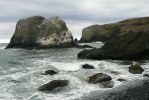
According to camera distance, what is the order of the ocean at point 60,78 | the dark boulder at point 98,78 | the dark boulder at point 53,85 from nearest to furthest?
the ocean at point 60,78 → the dark boulder at point 53,85 → the dark boulder at point 98,78

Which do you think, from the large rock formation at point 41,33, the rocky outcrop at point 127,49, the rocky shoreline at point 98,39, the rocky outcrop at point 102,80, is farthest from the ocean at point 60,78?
the large rock formation at point 41,33

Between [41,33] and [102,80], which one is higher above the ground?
[41,33]

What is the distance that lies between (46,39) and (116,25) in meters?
46.7

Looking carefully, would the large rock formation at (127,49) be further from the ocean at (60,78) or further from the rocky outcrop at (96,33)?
the rocky outcrop at (96,33)

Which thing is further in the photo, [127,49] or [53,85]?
[127,49]

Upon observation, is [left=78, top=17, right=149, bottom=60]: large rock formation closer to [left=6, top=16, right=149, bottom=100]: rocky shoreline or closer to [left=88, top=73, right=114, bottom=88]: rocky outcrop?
[left=6, top=16, right=149, bottom=100]: rocky shoreline

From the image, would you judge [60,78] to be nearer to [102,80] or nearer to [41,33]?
[102,80]


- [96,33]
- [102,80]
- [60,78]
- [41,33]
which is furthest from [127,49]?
[96,33]

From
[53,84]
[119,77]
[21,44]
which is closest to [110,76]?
[119,77]

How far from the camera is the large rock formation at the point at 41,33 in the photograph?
268ft

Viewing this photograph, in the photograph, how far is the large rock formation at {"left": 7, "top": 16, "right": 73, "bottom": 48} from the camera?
81.7m

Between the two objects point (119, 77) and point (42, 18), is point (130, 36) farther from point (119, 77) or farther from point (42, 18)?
point (42, 18)

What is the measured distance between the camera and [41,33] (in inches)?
3270

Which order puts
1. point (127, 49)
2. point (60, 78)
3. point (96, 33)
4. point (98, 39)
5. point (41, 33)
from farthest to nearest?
point (96, 33) < point (98, 39) < point (41, 33) < point (127, 49) < point (60, 78)
